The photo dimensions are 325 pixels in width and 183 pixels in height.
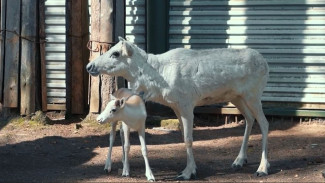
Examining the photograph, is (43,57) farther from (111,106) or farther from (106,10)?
(111,106)

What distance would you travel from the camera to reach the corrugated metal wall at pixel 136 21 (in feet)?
40.8

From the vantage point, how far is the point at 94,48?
36.4ft

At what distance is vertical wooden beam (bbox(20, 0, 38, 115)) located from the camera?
11453 mm

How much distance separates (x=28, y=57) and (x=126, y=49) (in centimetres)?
371

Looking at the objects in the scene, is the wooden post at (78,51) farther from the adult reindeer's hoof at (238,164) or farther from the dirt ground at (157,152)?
the adult reindeer's hoof at (238,164)

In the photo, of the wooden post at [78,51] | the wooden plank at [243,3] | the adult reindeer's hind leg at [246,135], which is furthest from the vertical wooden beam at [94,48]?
the adult reindeer's hind leg at [246,135]

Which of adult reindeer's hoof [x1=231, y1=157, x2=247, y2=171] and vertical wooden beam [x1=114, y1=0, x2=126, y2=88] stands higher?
vertical wooden beam [x1=114, y1=0, x2=126, y2=88]

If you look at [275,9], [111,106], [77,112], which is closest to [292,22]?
[275,9]

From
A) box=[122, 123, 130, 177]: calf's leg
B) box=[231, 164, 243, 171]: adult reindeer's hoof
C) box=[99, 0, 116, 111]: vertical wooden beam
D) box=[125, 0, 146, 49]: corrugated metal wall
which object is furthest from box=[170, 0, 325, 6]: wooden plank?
box=[122, 123, 130, 177]: calf's leg

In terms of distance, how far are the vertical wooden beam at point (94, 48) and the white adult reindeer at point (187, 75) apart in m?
2.78

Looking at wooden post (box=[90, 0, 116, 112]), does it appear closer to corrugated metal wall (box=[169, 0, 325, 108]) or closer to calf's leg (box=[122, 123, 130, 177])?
corrugated metal wall (box=[169, 0, 325, 108])

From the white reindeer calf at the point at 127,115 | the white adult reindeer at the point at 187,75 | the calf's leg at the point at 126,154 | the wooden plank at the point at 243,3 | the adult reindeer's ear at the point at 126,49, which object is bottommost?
the calf's leg at the point at 126,154

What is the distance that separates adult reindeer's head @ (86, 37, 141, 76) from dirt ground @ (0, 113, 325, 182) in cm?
121

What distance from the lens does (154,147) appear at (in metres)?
10.2
